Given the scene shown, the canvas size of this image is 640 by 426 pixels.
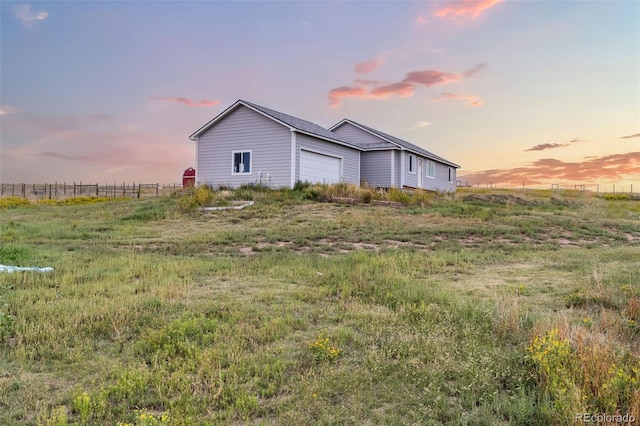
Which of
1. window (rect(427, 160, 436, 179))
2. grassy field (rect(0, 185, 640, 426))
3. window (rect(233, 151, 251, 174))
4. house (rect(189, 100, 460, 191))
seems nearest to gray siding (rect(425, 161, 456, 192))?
window (rect(427, 160, 436, 179))

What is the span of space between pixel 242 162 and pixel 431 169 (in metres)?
17.0

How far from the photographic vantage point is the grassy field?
11.4 ft

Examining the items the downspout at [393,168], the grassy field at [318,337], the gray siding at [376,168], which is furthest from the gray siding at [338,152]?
the grassy field at [318,337]

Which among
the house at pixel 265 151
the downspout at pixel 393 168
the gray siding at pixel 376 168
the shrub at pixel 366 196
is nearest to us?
the shrub at pixel 366 196

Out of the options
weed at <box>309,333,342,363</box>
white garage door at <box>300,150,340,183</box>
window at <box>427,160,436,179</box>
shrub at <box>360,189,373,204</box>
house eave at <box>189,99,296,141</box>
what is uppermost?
house eave at <box>189,99,296,141</box>

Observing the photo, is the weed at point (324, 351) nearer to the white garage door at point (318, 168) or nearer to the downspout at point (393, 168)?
the white garage door at point (318, 168)

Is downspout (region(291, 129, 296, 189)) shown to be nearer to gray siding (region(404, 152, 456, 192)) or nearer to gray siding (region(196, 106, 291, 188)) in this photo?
gray siding (region(196, 106, 291, 188))

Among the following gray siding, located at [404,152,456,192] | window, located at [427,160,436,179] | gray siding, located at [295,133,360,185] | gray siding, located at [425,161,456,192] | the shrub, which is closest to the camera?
the shrub

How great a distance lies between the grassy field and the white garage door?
42.0 ft

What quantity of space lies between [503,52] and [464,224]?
6726 mm

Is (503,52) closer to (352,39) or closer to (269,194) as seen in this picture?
(352,39)

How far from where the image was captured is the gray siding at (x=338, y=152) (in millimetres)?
22812

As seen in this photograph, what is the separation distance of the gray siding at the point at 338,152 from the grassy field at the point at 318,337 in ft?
41.2

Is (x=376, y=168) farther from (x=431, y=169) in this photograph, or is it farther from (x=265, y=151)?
(x=265, y=151)
